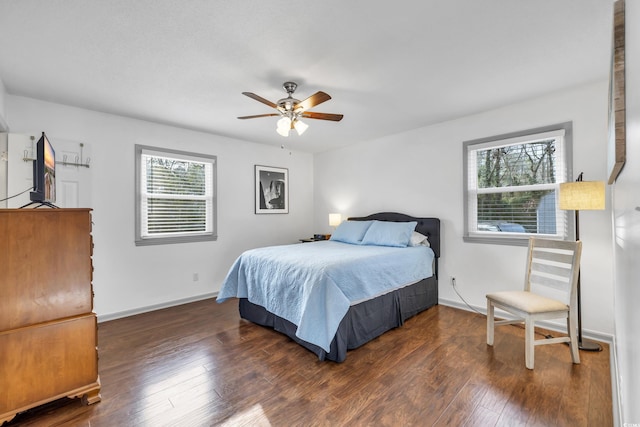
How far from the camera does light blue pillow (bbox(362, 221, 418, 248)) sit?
11.9 feet

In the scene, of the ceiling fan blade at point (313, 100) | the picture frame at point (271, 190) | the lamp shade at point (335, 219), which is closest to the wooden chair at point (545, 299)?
the ceiling fan blade at point (313, 100)

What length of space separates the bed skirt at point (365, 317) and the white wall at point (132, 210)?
1.29 m

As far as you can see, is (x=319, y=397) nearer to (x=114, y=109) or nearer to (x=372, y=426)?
(x=372, y=426)

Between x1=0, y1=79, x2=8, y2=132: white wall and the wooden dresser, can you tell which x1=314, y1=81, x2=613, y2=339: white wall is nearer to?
the wooden dresser

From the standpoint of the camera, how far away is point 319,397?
1.92 meters

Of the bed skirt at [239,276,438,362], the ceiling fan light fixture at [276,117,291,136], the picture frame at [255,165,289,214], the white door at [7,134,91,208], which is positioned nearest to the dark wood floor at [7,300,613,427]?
the bed skirt at [239,276,438,362]

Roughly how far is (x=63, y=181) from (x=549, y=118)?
5.31m

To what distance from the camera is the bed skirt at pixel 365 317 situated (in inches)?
94.7

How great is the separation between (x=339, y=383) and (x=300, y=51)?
2486 mm

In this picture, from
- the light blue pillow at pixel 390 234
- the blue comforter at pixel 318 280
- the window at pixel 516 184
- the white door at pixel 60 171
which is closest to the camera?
the blue comforter at pixel 318 280

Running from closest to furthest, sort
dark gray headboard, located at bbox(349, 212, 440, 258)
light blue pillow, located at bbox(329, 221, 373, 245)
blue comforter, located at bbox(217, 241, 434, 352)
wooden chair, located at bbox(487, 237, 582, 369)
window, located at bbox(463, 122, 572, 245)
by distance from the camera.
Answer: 1. wooden chair, located at bbox(487, 237, 582, 369)
2. blue comforter, located at bbox(217, 241, 434, 352)
3. window, located at bbox(463, 122, 572, 245)
4. dark gray headboard, located at bbox(349, 212, 440, 258)
5. light blue pillow, located at bbox(329, 221, 373, 245)

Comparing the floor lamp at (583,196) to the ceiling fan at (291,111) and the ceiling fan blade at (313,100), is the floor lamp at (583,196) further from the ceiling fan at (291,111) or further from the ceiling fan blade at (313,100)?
the ceiling fan blade at (313,100)

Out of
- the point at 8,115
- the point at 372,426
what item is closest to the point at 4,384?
the point at 372,426

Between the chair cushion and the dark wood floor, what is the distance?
18.3 inches
